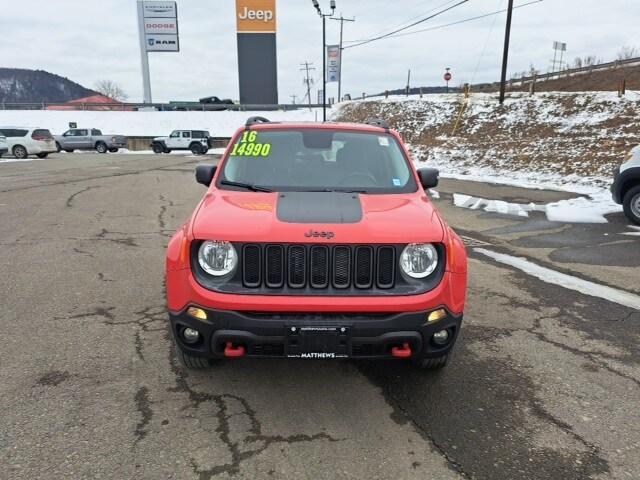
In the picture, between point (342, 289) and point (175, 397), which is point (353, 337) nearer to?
point (342, 289)

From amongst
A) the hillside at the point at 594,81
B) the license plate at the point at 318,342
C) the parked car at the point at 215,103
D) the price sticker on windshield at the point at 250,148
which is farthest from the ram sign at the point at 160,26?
the license plate at the point at 318,342

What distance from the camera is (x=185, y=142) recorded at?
36000 millimetres

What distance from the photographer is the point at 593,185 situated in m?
14.1

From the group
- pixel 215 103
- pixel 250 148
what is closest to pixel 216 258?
pixel 250 148

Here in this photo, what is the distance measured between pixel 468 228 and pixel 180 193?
776 centimetres

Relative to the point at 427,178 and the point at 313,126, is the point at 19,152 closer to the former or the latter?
the point at 313,126

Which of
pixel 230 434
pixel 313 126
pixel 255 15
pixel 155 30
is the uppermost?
pixel 255 15

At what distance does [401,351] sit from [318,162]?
73.3 inches

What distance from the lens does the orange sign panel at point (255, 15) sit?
5138 centimetres

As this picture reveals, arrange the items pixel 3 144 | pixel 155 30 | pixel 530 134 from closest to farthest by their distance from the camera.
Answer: pixel 530 134 → pixel 3 144 → pixel 155 30

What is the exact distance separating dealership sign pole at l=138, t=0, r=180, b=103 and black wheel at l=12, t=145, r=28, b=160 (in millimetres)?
29275

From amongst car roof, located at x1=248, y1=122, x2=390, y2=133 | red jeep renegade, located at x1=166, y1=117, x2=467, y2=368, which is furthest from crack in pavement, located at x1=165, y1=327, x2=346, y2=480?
car roof, located at x1=248, y1=122, x2=390, y2=133

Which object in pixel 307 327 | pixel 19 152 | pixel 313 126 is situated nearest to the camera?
pixel 307 327

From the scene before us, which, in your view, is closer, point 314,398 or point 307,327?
point 307,327
